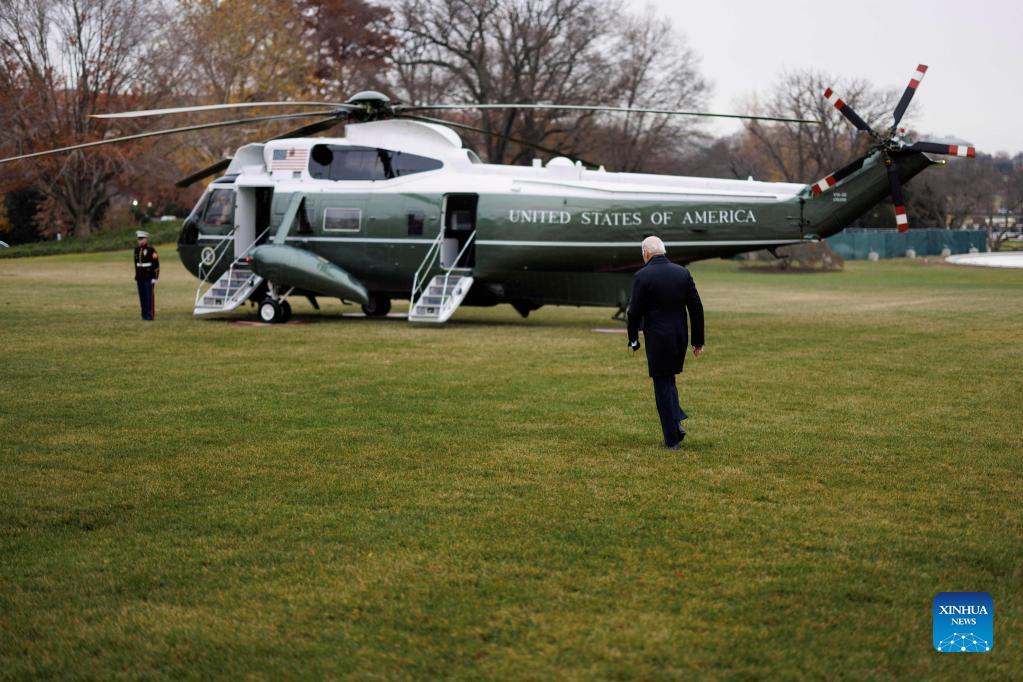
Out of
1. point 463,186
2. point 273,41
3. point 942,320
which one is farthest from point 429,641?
point 273,41

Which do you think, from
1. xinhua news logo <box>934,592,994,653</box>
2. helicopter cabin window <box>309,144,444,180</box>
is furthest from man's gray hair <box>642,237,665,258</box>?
helicopter cabin window <box>309,144,444,180</box>

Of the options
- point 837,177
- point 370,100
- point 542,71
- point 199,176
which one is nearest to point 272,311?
point 199,176

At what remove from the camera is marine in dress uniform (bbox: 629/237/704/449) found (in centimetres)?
961

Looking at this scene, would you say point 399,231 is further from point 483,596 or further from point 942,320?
point 483,596

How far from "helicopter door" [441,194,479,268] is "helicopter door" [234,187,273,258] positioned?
4369mm

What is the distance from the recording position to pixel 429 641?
5.22m

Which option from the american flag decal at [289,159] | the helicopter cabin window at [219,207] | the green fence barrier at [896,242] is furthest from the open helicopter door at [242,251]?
the green fence barrier at [896,242]

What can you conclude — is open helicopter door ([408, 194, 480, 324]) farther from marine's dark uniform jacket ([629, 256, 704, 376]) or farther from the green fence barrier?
the green fence barrier

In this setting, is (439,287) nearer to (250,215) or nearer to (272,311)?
(272,311)

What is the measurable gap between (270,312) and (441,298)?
3864 mm

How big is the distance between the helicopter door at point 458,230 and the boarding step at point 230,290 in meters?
4.20

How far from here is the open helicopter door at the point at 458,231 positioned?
71.2 feet

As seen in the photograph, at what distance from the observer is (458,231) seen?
72.4 ft

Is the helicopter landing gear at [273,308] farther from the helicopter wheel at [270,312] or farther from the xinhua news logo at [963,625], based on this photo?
the xinhua news logo at [963,625]
